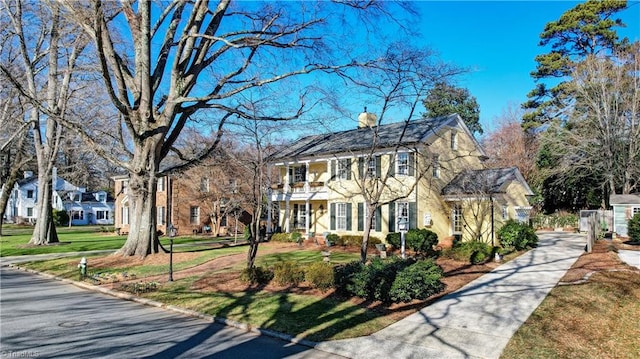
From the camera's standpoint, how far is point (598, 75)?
93.8 ft

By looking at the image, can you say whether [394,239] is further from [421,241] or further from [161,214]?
[161,214]

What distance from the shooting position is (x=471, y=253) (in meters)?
15.2

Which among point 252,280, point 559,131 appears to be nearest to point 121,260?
point 252,280

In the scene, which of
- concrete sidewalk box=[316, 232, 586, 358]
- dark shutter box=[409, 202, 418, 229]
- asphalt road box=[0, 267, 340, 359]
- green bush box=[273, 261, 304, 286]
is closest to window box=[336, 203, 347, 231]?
dark shutter box=[409, 202, 418, 229]

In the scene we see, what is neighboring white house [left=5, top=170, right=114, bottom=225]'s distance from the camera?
58156mm

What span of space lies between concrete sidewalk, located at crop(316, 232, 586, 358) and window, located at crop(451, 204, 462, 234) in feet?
32.6

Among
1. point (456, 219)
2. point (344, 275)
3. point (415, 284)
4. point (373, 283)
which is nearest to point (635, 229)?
point (456, 219)

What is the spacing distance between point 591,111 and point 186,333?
32.0 meters

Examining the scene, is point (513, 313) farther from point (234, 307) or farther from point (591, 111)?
point (591, 111)

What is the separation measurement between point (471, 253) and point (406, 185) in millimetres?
7552

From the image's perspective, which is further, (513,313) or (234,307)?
(234,307)

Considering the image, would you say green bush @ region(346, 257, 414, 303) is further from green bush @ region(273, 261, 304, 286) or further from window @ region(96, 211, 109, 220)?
window @ region(96, 211, 109, 220)

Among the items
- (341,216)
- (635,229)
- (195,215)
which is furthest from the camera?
(195,215)

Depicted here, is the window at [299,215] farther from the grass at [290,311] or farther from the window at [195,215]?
the grass at [290,311]
